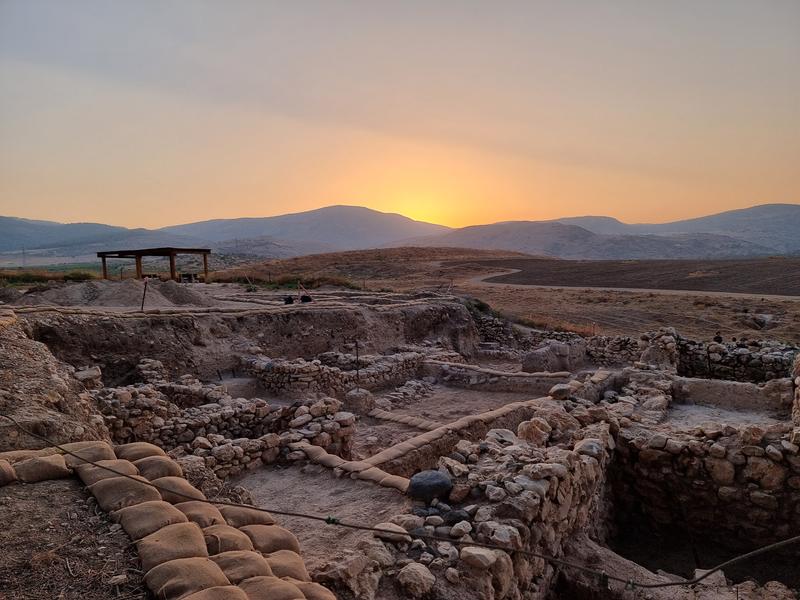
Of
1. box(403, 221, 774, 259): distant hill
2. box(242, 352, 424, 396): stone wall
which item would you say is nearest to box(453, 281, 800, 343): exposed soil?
box(242, 352, 424, 396): stone wall

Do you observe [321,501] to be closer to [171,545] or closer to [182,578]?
[171,545]

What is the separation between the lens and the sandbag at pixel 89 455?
11.4 ft

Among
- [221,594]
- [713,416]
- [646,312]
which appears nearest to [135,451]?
[221,594]

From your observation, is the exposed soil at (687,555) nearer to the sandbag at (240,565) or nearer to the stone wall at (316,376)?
the sandbag at (240,565)

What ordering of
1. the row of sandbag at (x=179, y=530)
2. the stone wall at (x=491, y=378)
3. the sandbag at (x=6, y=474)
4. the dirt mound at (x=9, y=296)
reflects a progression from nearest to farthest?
the row of sandbag at (x=179, y=530) < the sandbag at (x=6, y=474) < the stone wall at (x=491, y=378) < the dirt mound at (x=9, y=296)

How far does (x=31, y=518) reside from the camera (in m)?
2.86

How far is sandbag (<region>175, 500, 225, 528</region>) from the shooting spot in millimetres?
3070

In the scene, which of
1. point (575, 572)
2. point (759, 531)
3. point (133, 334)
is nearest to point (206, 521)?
point (575, 572)

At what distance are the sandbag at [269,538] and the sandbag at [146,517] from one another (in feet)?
1.48

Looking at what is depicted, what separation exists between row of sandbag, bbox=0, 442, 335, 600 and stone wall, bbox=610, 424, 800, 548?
4790 millimetres

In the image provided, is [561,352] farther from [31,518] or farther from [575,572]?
[31,518]

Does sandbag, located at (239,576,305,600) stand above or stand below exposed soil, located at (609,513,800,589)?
above

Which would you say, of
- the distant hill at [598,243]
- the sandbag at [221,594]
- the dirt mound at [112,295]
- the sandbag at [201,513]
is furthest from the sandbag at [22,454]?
the distant hill at [598,243]

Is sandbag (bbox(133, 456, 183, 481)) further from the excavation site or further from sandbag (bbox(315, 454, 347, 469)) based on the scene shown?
sandbag (bbox(315, 454, 347, 469))
